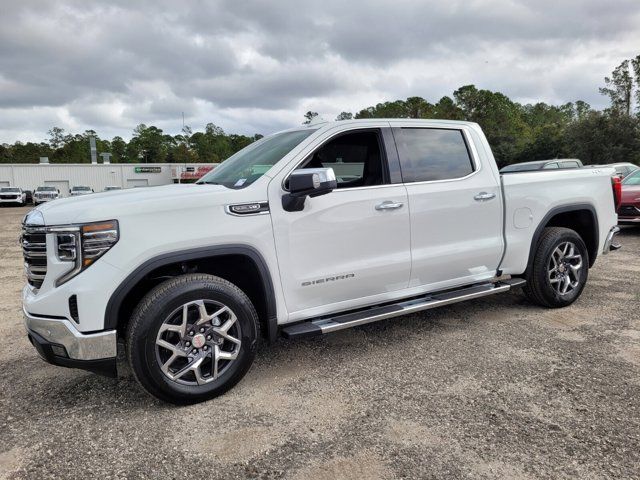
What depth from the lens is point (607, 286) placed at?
19.2 feet

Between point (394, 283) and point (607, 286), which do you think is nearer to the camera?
point (394, 283)

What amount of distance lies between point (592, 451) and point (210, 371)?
2.25 m

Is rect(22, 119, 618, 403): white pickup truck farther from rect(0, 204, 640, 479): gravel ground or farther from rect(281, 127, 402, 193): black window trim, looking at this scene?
rect(0, 204, 640, 479): gravel ground

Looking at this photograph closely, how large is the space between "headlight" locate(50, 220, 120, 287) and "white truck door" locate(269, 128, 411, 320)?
104 cm

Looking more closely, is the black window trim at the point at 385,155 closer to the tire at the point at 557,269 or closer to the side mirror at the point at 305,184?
the side mirror at the point at 305,184

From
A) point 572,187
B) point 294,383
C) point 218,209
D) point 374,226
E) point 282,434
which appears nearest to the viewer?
point 282,434

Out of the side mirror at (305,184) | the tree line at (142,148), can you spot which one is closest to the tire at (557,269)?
the side mirror at (305,184)

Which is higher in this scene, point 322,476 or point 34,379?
point 34,379

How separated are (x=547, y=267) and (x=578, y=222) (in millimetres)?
902

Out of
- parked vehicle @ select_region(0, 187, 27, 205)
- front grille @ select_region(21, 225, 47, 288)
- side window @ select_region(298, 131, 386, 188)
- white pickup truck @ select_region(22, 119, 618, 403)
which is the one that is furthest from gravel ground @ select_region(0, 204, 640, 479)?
parked vehicle @ select_region(0, 187, 27, 205)

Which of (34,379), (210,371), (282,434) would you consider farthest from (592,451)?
(34,379)

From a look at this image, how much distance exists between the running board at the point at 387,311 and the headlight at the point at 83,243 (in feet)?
4.31

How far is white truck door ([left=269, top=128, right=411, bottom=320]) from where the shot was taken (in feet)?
11.0

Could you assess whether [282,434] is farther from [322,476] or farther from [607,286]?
[607,286]
